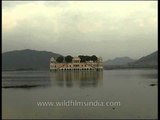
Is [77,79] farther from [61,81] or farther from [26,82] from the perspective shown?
[26,82]

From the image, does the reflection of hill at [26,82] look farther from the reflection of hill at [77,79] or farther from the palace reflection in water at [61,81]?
the reflection of hill at [77,79]

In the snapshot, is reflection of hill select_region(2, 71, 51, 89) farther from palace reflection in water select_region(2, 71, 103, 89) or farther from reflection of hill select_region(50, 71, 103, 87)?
reflection of hill select_region(50, 71, 103, 87)

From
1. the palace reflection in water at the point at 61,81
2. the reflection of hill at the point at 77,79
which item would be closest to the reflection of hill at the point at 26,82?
the palace reflection in water at the point at 61,81

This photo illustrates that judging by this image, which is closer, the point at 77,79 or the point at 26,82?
the point at 26,82

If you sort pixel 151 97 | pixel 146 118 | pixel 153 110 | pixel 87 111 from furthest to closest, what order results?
1. pixel 151 97
2. pixel 153 110
3. pixel 87 111
4. pixel 146 118

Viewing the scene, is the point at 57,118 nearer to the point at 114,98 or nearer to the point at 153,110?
the point at 153,110

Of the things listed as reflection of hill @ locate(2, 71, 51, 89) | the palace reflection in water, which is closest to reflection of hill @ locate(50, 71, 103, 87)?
the palace reflection in water

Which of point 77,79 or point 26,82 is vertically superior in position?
point 77,79

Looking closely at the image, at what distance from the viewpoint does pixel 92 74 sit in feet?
136

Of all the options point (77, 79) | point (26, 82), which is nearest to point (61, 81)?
point (77, 79)

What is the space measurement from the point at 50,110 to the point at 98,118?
223cm

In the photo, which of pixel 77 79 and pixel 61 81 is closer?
pixel 61 81

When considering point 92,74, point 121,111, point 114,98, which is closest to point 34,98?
point 114,98

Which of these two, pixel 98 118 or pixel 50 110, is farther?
pixel 50 110
